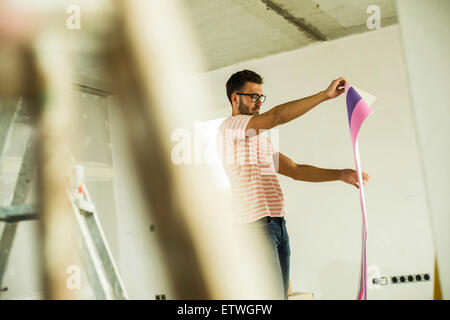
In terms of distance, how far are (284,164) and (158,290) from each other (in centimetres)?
240

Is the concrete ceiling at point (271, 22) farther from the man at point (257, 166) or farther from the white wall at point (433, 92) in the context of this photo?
the white wall at point (433, 92)

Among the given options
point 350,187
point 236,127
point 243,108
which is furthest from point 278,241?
point 350,187

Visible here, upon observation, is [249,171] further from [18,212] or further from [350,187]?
[350,187]

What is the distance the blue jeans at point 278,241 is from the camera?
5.06ft

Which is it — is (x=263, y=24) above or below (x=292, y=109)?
above

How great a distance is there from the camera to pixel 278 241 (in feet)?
5.17

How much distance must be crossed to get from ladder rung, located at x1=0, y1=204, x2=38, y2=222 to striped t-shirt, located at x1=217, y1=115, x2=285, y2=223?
0.73 metres

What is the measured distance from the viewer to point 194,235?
67 cm

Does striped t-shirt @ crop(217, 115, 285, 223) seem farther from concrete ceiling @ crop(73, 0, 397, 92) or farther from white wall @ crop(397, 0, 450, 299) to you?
concrete ceiling @ crop(73, 0, 397, 92)

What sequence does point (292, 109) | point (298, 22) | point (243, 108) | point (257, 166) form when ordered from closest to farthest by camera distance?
1. point (292, 109)
2. point (257, 166)
3. point (243, 108)
4. point (298, 22)

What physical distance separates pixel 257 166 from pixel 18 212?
0.88 meters

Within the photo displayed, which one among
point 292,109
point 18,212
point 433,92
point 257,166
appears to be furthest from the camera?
point 257,166

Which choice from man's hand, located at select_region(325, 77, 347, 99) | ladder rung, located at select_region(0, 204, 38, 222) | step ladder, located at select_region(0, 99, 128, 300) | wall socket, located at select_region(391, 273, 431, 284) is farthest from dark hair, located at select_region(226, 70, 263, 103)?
wall socket, located at select_region(391, 273, 431, 284)

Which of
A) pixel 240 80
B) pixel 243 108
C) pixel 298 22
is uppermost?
pixel 298 22
